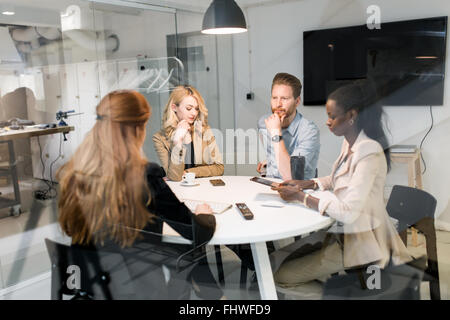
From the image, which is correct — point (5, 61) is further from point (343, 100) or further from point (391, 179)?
point (391, 179)

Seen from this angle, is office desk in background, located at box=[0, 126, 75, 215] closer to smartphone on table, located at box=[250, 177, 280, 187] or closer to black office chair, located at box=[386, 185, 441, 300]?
smartphone on table, located at box=[250, 177, 280, 187]

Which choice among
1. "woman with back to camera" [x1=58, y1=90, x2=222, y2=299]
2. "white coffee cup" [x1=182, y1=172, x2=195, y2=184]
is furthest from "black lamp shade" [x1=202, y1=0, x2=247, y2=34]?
"white coffee cup" [x1=182, y1=172, x2=195, y2=184]

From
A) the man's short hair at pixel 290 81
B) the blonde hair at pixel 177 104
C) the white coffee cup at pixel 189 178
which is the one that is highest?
the man's short hair at pixel 290 81

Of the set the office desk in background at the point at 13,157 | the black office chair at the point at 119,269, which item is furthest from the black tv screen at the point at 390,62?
the office desk in background at the point at 13,157

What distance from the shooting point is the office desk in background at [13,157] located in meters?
1.78

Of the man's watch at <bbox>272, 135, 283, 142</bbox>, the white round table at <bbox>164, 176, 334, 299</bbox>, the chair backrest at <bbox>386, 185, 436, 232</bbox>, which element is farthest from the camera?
the man's watch at <bbox>272, 135, 283, 142</bbox>

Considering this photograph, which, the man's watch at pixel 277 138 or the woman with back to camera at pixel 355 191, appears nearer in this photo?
the woman with back to camera at pixel 355 191

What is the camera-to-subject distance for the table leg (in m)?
1.85

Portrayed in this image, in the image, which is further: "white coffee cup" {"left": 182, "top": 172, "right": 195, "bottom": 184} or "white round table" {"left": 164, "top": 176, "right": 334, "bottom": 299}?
"white coffee cup" {"left": 182, "top": 172, "right": 195, "bottom": 184}

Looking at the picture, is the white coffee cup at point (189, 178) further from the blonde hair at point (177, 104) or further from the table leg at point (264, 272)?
the table leg at point (264, 272)

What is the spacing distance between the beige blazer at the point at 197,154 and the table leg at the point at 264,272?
0.50 m

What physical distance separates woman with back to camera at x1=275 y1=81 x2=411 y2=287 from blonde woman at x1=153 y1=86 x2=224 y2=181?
46cm

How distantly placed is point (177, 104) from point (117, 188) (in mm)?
563
